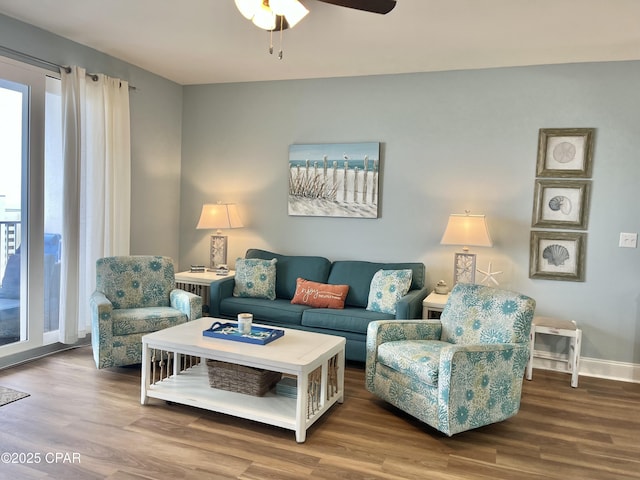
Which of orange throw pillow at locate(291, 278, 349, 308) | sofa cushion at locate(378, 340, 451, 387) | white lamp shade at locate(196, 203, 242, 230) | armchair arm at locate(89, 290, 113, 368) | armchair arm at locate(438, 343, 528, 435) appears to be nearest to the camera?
armchair arm at locate(438, 343, 528, 435)

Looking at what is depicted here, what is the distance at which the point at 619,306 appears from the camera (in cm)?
411

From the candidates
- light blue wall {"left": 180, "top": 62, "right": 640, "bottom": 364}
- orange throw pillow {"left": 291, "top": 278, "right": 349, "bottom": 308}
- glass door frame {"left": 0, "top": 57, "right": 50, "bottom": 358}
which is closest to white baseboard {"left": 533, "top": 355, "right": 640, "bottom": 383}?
light blue wall {"left": 180, "top": 62, "right": 640, "bottom": 364}

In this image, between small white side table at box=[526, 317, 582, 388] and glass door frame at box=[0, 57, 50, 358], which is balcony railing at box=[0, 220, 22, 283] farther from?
small white side table at box=[526, 317, 582, 388]

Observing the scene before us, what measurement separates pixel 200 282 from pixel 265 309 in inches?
31.8

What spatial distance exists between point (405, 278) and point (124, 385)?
2.25 meters

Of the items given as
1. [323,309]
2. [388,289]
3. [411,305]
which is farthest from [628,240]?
[323,309]

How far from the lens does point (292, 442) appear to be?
2.76m

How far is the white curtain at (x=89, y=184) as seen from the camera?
401 centimetres

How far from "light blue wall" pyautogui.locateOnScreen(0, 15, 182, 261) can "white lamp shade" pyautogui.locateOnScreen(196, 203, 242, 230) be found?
56cm

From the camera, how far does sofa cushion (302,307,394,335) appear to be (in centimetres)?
397

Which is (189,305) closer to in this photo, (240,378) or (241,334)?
(241,334)

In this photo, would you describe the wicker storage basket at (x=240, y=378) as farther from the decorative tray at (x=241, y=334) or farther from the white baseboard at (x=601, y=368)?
the white baseboard at (x=601, y=368)

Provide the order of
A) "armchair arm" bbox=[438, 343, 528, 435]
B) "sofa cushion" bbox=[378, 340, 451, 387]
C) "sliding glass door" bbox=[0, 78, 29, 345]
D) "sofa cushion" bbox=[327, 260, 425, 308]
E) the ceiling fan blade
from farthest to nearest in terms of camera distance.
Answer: "sofa cushion" bbox=[327, 260, 425, 308] → "sliding glass door" bbox=[0, 78, 29, 345] → "sofa cushion" bbox=[378, 340, 451, 387] → "armchair arm" bbox=[438, 343, 528, 435] → the ceiling fan blade

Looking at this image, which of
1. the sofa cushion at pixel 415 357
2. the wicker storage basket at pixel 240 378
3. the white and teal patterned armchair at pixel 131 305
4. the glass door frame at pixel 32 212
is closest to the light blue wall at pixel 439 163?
the white and teal patterned armchair at pixel 131 305
